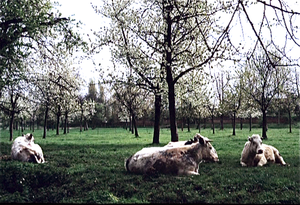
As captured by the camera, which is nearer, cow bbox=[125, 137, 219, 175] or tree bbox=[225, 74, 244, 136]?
cow bbox=[125, 137, 219, 175]

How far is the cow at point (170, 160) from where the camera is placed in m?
9.55

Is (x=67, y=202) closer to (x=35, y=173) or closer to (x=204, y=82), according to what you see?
(x=35, y=173)

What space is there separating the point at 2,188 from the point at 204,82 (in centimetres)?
1981

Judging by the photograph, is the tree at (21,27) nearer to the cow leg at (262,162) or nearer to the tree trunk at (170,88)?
the tree trunk at (170,88)

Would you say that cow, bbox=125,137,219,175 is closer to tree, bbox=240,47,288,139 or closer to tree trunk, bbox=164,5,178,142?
tree trunk, bbox=164,5,178,142

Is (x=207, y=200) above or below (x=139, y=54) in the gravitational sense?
below

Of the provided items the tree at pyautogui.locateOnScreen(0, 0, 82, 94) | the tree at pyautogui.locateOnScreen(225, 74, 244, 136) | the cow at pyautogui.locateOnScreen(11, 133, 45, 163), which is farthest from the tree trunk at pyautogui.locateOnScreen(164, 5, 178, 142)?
the tree at pyautogui.locateOnScreen(225, 74, 244, 136)

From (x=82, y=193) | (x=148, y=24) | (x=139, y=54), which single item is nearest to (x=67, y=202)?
(x=82, y=193)

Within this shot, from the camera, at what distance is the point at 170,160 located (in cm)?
963

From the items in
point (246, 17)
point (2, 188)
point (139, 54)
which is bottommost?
point (2, 188)

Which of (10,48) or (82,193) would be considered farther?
(10,48)

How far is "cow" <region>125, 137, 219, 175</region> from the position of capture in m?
9.55

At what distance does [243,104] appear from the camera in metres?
43.4

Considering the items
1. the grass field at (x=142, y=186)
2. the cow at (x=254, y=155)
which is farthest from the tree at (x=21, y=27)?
the cow at (x=254, y=155)
